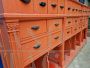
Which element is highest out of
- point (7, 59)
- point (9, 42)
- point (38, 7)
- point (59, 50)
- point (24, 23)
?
point (38, 7)

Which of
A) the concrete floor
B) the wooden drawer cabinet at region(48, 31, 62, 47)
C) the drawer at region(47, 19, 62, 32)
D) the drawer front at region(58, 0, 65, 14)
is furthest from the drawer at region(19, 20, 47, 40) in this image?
the concrete floor

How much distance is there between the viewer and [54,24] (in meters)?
1.21

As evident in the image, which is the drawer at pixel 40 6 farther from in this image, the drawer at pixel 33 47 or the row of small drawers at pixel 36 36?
the drawer at pixel 33 47

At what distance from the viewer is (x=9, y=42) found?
67cm

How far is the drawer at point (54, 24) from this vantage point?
3.66 ft

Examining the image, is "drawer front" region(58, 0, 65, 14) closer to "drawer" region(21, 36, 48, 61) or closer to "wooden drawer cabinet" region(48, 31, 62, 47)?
"wooden drawer cabinet" region(48, 31, 62, 47)

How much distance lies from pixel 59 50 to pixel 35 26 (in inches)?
29.4

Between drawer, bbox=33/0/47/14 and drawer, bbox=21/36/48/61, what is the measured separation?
23 cm

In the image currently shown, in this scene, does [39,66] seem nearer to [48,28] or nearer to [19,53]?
[48,28]

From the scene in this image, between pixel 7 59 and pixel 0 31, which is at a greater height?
pixel 0 31

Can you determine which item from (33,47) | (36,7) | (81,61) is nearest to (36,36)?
(33,47)

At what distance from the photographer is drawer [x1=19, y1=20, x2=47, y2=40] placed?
30.3 inches

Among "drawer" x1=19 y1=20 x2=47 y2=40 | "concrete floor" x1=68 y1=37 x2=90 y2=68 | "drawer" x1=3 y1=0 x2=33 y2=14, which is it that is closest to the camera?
"drawer" x1=3 y1=0 x2=33 y2=14

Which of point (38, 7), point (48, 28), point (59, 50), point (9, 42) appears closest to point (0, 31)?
point (9, 42)
